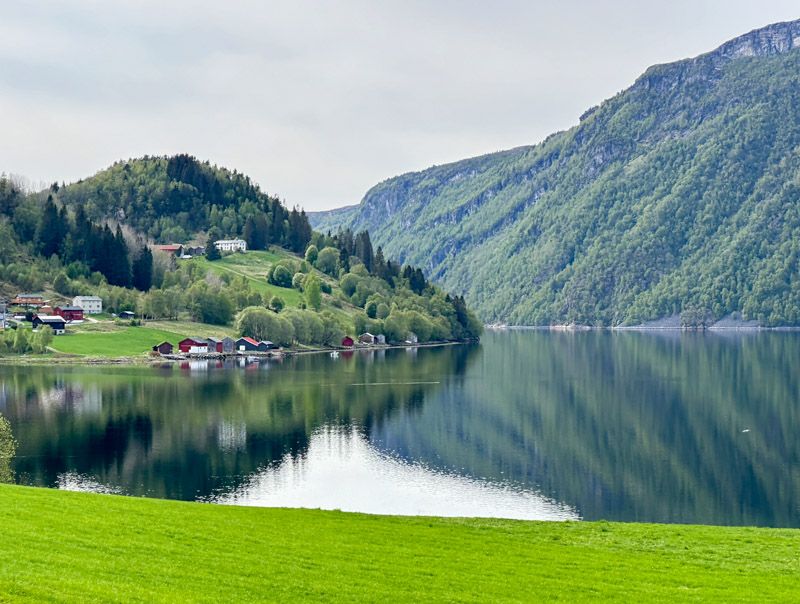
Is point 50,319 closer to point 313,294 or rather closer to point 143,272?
point 143,272

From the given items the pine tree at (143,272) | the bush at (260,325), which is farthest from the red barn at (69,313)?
the bush at (260,325)

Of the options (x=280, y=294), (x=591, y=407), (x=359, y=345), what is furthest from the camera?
(x=280, y=294)

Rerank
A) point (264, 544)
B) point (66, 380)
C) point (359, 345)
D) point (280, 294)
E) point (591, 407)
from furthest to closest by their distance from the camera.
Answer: point (280, 294)
point (359, 345)
point (66, 380)
point (591, 407)
point (264, 544)

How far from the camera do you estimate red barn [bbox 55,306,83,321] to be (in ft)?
476

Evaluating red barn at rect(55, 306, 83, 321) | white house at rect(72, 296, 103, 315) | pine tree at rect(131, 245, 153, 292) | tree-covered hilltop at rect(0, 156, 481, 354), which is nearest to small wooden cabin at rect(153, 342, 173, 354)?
red barn at rect(55, 306, 83, 321)

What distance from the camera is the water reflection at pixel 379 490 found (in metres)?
46.6

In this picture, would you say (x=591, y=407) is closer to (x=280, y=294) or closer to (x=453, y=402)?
(x=453, y=402)

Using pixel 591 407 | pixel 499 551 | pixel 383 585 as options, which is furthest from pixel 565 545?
pixel 591 407

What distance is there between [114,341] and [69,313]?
14.7m

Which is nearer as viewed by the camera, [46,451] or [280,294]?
[46,451]

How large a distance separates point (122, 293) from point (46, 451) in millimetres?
104555

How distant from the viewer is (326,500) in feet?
160

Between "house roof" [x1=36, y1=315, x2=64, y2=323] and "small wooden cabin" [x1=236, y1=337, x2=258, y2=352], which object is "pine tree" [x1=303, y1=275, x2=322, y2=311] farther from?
"house roof" [x1=36, y1=315, x2=64, y2=323]

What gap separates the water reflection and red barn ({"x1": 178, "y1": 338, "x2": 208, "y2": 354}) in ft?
272
